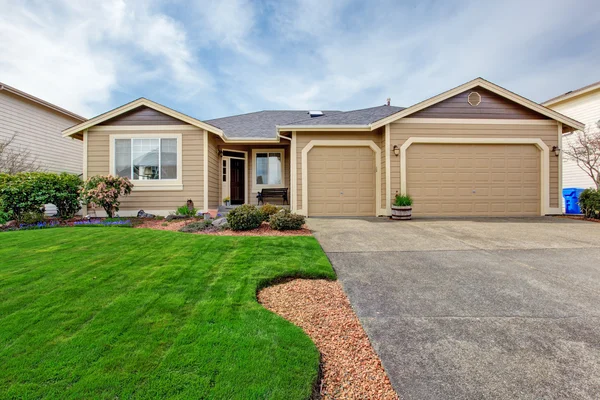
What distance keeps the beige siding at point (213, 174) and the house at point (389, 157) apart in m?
0.31

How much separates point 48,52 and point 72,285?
11.5 metres

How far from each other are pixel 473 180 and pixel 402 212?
308 cm

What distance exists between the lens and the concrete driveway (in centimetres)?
174

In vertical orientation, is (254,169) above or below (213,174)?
above

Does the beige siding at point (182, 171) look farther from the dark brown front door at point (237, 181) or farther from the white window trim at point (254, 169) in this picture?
the white window trim at point (254, 169)

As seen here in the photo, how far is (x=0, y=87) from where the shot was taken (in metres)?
10.3

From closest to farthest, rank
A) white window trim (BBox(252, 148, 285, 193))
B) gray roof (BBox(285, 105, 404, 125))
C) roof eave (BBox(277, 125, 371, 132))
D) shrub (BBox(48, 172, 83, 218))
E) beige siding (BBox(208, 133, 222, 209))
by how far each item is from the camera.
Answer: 1. shrub (BBox(48, 172, 83, 218))
2. roof eave (BBox(277, 125, 371, 132))
3. gray roof (BBox(285, 105, 404, 125))
4. beige siding (BBox(208, 133, 222, 209))
5. white window trim (BBox(252, 148, 285, 193))

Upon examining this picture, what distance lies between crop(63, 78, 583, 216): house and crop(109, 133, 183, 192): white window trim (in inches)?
1.4

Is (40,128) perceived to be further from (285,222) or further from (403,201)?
(403,201)

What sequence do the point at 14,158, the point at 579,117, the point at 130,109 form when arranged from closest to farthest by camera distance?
the point at 130,109
the point at 14,158
the point at 579,117

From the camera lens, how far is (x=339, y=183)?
9359 millimetres

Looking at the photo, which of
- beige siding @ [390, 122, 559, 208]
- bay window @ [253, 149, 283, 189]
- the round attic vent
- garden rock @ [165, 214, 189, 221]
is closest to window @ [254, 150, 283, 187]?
bay window @ [253, 149, 283, 189]

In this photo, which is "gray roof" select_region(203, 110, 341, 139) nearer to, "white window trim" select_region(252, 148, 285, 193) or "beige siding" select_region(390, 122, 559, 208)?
"white window trim" select_region(252, 148, 285, 193)

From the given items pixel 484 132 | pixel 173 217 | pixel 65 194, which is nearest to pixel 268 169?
pixel 173 217
